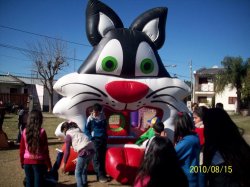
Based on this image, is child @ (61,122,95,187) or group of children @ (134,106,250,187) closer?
group of children @ (134,106,250,187)

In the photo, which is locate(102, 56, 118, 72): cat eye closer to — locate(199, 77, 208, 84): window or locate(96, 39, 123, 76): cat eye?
locate(96, 39, 123, 76): cat eye

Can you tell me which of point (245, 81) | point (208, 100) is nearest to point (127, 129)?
point (245, 81)

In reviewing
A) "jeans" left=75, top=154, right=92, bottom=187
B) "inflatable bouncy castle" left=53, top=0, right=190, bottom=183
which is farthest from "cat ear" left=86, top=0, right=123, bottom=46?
"jeans" left=75, top=154, right=92, bottom=187

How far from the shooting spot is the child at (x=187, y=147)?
3.25m

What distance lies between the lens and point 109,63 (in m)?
6.62

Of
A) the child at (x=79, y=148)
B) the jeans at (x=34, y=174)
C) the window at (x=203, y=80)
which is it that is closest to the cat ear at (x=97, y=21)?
the child at (x=79, y=148)

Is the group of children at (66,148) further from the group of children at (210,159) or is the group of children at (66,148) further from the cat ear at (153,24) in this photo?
the cat ear at (153,24)

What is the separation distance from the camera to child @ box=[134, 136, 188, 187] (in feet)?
8.35

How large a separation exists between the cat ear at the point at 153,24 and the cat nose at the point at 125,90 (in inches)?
55.2

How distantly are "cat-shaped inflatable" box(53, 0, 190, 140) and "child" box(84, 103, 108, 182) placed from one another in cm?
60

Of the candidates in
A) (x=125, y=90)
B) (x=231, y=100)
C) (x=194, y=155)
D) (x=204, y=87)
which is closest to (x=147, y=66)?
(x=125, y=90)

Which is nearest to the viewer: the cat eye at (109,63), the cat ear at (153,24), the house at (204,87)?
the cat eye at (109,63)

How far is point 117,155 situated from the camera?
6113mm

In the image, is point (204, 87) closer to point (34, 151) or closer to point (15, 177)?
point (15, 177)
